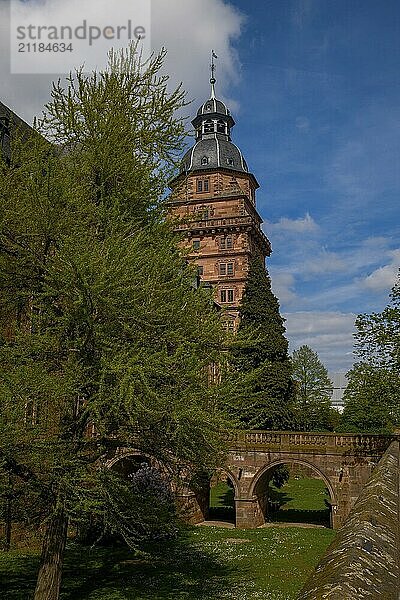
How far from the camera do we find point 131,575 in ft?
61.2

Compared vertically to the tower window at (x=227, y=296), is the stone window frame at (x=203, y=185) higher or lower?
higher

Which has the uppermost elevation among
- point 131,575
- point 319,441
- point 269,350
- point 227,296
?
point 227,296

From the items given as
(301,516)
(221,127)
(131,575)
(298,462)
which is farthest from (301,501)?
(221,127)

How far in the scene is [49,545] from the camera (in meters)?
10.9

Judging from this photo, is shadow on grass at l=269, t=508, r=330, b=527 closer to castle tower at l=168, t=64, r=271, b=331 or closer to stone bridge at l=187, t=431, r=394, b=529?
stone bridge at l=187, t=431, r=394, b=529

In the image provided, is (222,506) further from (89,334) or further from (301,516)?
(89,334)

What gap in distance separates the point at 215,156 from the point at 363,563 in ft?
174

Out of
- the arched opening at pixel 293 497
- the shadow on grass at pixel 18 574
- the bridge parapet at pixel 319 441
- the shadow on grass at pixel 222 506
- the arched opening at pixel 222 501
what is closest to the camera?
the shadow on grass at pixel 18 574

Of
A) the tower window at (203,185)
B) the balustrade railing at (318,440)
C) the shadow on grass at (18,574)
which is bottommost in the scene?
the shadow on grass at (18,574)

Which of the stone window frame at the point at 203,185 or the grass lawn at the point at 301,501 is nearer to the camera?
the grass lawn at the point at 301,501

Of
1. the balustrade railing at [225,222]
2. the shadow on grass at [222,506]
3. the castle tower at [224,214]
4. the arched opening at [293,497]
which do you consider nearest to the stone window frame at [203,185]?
the castle tower at [224,214]

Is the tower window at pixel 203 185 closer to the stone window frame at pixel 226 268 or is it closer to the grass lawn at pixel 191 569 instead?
the stone window frame at pixel 226 268

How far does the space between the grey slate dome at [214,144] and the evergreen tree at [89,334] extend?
40661mm

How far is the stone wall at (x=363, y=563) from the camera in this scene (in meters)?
2.23
